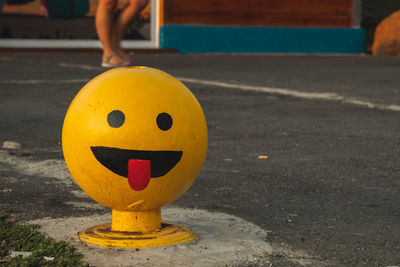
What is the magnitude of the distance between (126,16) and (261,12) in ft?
23.4

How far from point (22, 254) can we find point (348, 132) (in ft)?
10.0

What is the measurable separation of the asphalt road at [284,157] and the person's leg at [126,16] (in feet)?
2.69

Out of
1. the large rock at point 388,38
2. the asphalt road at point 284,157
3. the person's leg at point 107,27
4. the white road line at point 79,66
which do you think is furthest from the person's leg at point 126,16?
the large rock at point 388,38

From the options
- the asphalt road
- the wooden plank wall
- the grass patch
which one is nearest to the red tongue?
the grass patch

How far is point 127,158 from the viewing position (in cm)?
262

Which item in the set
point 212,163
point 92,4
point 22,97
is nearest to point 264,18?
point 92,4

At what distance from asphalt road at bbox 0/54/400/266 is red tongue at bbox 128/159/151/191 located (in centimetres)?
50

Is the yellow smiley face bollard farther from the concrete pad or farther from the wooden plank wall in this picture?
the wooden plank wall

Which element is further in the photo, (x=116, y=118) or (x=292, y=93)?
(x=292, y=93)

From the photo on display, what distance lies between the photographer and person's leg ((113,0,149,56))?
8.90m

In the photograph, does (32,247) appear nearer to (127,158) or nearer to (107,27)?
(127,158)

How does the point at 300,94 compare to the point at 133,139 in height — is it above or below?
below

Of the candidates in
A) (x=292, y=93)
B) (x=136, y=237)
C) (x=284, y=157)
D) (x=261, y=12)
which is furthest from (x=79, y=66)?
(x=136, y=237)

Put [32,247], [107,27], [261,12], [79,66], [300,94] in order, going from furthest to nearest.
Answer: [261,12] → [79,66] → [107,27] → [300,94] → [32,247]
